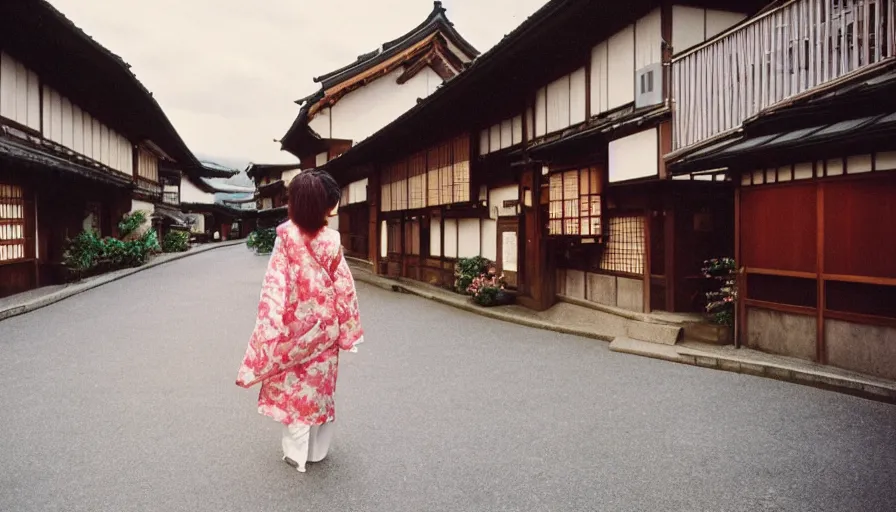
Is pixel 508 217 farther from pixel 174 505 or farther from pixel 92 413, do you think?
pixel 174 505

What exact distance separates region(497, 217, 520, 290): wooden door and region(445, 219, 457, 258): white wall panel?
318 cm

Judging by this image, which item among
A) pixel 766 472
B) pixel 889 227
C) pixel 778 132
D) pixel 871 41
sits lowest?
pixel 766 472

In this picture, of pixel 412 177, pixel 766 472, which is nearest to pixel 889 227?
pixel 766 472

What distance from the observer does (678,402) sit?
6.04 meters

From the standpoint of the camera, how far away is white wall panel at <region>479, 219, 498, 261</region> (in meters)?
15.0

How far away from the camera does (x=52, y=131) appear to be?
17875mm

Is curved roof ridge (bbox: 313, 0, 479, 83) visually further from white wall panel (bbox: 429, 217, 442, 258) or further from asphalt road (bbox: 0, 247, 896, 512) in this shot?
asphalt road (bbox: 0, 247, 896, 512)

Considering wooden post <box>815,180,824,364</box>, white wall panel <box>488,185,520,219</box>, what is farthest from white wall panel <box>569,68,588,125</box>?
wooden post <box>815,180,824,364</box>

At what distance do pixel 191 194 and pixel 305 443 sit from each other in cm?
6324

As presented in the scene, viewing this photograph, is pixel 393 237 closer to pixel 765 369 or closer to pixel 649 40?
pixel 649 40

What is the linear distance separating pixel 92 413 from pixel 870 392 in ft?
27.9

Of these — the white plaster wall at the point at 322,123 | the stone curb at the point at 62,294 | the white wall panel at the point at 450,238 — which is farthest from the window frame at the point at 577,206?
the white plaster wall at the point at 322,123

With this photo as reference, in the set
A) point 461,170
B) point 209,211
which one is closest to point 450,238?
point 461,170

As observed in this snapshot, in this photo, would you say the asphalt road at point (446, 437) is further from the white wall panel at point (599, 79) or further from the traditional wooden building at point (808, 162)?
the white wall panel at point (599, 79)
